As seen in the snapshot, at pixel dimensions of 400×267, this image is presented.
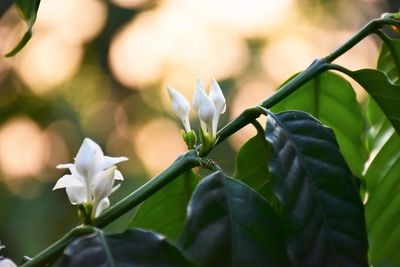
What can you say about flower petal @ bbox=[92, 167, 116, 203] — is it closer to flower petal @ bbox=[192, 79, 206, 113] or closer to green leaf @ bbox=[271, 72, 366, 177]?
flower petal @ bbox=[192, 79, 206, 113]

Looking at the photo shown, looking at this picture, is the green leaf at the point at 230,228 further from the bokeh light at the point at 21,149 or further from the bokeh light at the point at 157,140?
the bokeh light at the point at 157,140

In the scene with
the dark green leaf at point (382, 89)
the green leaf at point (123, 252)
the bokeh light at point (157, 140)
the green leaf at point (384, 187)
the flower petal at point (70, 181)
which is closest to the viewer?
the green leaf at point (123, 252)

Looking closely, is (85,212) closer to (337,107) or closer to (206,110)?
(206,110)

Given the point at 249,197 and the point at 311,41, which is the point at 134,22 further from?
the point at 249,197

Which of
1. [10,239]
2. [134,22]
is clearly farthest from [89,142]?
[134,22]

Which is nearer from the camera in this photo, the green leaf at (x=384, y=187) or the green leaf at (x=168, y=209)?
the green leaf at (x=168, y=209)

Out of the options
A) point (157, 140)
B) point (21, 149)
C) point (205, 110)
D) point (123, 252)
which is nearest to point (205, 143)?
point (205, 110)

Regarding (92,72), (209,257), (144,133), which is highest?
(209,257)

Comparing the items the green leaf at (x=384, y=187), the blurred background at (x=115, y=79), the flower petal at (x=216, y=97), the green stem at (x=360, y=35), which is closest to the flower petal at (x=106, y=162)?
the flower petal at (x=216, y=97)
